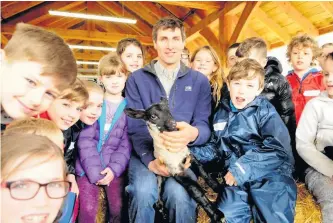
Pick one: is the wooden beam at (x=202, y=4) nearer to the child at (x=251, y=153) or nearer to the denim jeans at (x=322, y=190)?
the child at (x=251, y=153)

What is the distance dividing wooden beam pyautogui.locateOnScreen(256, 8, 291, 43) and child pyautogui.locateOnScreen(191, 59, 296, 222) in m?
5.62

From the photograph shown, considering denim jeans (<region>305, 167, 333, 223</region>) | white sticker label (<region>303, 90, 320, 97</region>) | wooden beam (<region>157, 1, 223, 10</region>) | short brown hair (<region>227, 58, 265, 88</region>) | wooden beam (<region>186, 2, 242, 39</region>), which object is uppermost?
wooden beam (<region>157, 1, 223, 10</region>)

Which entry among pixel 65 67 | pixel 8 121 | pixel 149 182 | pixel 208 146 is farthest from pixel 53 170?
pixel 208 146

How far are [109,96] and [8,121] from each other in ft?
4.65

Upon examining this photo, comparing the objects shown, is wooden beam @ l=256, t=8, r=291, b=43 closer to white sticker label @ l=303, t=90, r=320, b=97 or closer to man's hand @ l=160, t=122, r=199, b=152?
white sticker label @ l=303, t=90, r=320, b=97

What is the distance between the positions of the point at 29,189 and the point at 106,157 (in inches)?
52.0

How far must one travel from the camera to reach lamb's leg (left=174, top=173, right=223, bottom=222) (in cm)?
174

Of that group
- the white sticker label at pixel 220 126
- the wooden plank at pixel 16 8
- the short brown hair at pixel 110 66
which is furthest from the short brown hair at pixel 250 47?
the wooden plank at pixel 16 8

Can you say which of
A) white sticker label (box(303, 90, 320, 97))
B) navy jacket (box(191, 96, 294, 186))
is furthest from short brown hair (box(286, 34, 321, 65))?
navy jacket (box(191, 96, 294, 186))

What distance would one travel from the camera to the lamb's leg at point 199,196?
174cm

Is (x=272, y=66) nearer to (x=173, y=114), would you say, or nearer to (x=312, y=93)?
(x=312, y=93)

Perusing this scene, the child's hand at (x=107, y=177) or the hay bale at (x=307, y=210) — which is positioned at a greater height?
the child's hand at (x=107, y=177)

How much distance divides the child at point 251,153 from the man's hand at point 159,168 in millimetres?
316

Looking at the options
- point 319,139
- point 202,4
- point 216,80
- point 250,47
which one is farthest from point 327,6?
point 319,139
